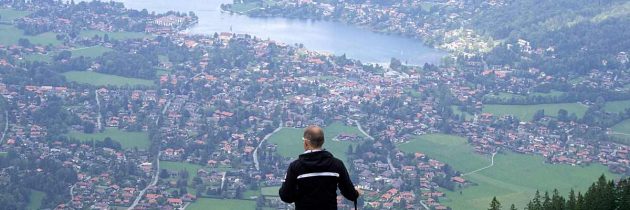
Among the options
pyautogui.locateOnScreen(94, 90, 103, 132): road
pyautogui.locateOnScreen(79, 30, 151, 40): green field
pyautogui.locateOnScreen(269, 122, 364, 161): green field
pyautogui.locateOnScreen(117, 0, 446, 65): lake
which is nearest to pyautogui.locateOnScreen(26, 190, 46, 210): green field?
pyautogui.locateOnScreen(94, 90, 103, 132): road

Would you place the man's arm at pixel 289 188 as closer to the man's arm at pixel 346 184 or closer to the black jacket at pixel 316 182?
the black jacket at pixel 316 182

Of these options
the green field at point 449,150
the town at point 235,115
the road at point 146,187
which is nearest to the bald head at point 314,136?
the town at point 235,115

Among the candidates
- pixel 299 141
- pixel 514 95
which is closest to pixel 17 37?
pixel 299 141

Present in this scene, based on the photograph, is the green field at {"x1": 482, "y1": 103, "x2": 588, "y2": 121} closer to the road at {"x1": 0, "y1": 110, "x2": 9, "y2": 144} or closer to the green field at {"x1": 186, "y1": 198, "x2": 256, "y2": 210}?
the green field at {"x1": 186, "y1": 198, "x2": 256, "y2": 210}

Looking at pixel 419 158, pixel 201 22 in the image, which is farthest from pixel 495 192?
pixel 201 22

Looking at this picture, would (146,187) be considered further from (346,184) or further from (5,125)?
(346,184)
